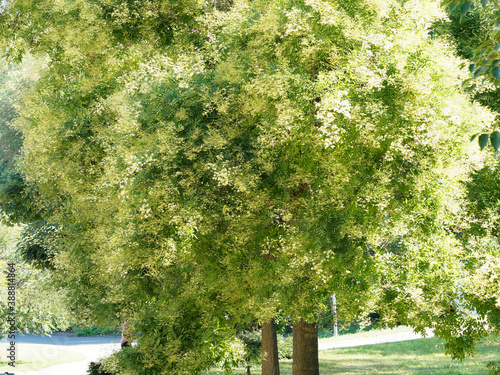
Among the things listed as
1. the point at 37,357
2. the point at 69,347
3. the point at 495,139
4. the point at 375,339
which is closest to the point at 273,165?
the point at 495,139

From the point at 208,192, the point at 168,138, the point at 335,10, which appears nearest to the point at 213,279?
the point at 208,192

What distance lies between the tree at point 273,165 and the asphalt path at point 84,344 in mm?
9242

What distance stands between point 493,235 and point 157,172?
7298mm

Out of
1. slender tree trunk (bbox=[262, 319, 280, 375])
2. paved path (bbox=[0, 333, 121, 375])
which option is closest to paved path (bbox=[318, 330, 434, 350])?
paved path (bbox=[0, 333, 121, 375])

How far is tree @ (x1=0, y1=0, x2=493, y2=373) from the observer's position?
9.62 m

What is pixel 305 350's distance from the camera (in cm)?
1309

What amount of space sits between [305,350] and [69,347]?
26743 millimetres

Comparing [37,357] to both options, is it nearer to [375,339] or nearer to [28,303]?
[28,303]

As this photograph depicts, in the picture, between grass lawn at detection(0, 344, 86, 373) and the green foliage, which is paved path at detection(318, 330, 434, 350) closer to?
the green foliage

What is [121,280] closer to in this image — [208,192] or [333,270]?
[208,192]

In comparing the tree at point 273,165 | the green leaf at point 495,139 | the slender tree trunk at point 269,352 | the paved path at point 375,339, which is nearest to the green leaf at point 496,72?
the green leaf at point 495,139

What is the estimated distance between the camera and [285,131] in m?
9.70

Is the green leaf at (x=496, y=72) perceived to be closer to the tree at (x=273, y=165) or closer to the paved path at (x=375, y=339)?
the tree at (x=273, y=165)

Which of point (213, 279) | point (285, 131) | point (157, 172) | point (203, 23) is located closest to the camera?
point (285, 131)
